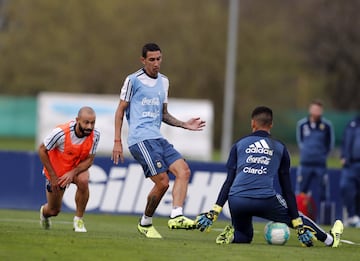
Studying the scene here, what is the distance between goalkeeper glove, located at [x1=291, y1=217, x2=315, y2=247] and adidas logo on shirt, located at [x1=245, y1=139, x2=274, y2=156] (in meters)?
0.84

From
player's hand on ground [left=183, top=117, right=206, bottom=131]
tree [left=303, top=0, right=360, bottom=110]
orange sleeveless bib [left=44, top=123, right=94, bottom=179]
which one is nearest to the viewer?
player's hand on ground [left=183, top=117, right=206, bottom=131]

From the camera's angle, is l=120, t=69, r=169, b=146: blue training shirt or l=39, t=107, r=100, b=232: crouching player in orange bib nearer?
l=120, t=69, r=169, b=146: blue training shirt

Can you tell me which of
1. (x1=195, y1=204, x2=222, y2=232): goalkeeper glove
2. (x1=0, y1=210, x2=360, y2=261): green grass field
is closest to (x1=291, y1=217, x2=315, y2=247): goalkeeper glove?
(x1=0, y1=210, x2=360, y2=261): green grass field

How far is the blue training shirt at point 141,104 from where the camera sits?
14242mm

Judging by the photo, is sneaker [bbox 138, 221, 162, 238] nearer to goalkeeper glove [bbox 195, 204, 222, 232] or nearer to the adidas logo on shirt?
goalkeeper glove [bbox 195, 204, 222, 232]

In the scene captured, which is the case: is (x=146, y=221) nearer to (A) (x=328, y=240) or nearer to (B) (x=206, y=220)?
(B) (x=206, y=220)

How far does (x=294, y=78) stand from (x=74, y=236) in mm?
52951

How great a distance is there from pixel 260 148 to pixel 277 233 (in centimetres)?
122

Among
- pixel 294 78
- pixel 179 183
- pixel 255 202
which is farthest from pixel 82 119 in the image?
pixel 294 78

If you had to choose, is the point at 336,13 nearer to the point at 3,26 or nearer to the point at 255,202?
the point at 3,26

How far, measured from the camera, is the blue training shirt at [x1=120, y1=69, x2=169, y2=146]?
14242 mm

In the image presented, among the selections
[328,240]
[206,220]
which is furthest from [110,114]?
[206,220]

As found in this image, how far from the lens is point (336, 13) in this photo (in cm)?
6053

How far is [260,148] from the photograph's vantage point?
13.3 metres
